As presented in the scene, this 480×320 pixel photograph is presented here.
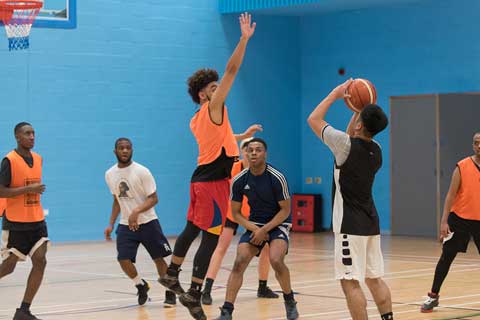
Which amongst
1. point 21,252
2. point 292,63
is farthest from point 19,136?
A: point 292,63

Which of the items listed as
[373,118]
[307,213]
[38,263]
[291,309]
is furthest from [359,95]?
[307,213]

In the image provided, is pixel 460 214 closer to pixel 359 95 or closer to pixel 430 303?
pixel 430 303

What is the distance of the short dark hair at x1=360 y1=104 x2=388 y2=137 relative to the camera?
646 cm

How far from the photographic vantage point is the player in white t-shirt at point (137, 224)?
9.40 metres

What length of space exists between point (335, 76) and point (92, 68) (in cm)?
539

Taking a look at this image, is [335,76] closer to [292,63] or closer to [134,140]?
[292,63]

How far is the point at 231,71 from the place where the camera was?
7613mm

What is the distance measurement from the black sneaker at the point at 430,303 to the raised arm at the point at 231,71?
263 cm

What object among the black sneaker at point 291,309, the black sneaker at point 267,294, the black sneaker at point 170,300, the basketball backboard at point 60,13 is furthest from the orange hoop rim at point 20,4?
the black sneaker at point 291,309

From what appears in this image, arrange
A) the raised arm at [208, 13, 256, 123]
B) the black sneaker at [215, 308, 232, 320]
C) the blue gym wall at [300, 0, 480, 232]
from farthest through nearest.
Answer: the blue gym wall at [300, 0, 480, 232] → the black sneaker at [215, 308, 232, 320] → the raised arm at [208, 13, 256, 123]

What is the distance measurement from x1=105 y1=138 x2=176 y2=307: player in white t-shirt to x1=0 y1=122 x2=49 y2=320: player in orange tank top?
122cm

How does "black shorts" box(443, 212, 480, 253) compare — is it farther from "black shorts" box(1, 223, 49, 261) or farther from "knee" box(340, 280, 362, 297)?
"black shorts" box(1, 223, 49, 261)

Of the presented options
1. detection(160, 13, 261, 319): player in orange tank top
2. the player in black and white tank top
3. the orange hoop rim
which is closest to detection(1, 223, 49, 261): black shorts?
detection(160, 13, 261, 319): player in orange tank top

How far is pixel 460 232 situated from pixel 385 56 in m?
10.6
